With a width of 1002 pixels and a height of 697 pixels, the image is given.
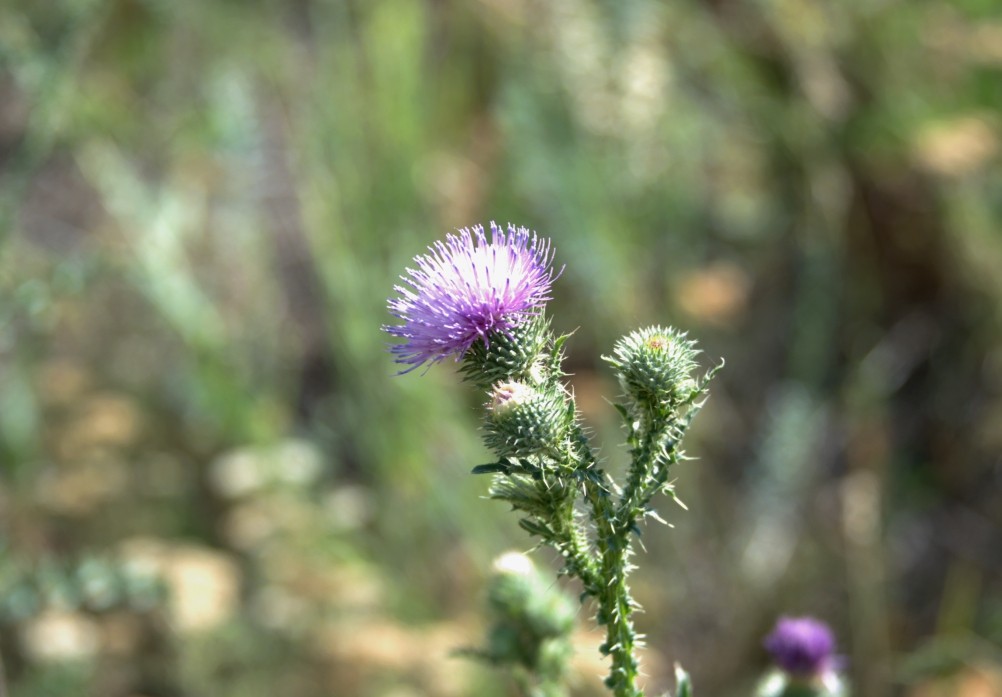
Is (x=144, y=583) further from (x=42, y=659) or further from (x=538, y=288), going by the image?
(x=538, y=288)

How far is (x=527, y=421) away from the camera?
121cm

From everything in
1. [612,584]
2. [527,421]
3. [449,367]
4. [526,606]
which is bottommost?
[612,584]

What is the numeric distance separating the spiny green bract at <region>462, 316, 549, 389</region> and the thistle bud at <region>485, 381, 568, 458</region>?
5cm

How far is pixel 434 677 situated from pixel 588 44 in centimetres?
239

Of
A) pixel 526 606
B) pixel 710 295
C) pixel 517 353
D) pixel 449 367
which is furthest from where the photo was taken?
pixel 449 367

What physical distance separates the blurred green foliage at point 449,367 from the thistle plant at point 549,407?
154cm

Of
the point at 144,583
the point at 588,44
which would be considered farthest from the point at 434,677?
the point at 588,44

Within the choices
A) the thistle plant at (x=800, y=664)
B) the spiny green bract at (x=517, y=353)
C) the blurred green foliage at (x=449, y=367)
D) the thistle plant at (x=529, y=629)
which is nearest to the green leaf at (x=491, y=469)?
the spiny green bract at (x=517, y=353)

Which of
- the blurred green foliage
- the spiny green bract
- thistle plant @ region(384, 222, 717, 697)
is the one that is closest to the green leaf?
thistle plant @ region(384, 222, 717, 697)

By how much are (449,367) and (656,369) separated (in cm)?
292

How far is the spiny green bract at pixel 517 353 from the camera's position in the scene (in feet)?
4.32

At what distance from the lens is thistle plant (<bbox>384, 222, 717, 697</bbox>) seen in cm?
123

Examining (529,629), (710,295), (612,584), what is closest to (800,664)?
(529,629)

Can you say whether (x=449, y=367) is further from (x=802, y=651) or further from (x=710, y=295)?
(x=802, y=651)
